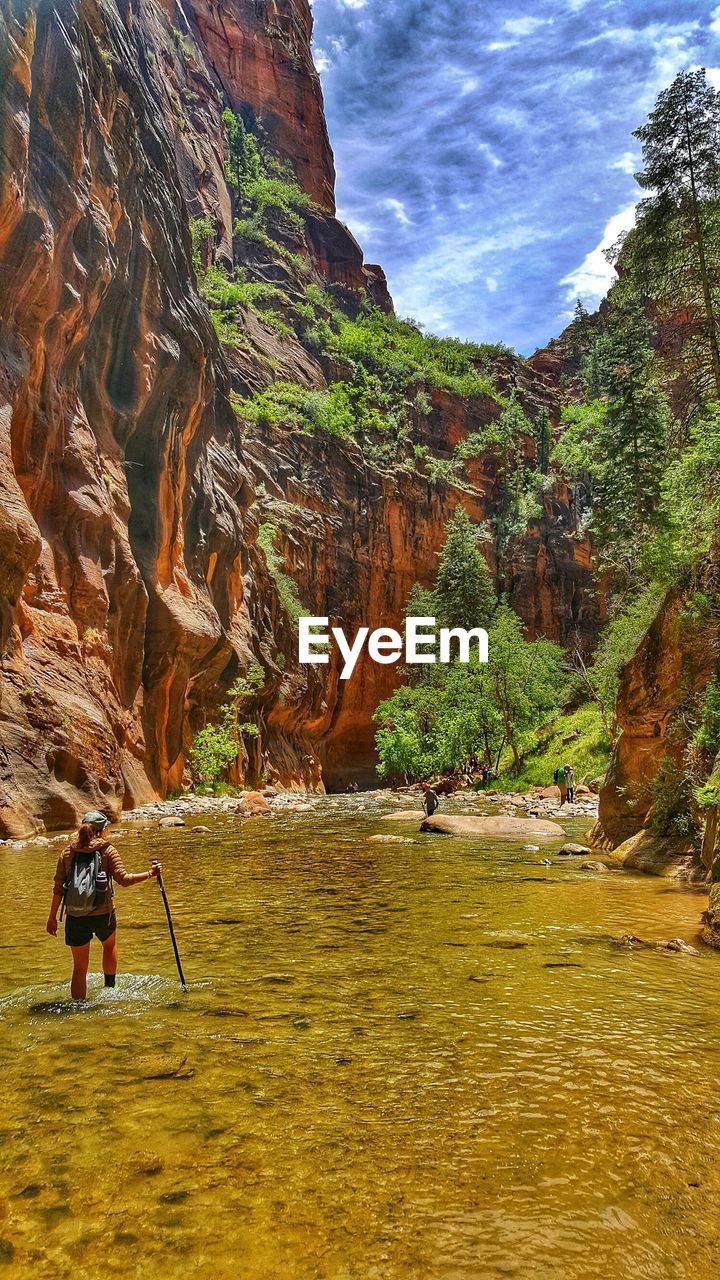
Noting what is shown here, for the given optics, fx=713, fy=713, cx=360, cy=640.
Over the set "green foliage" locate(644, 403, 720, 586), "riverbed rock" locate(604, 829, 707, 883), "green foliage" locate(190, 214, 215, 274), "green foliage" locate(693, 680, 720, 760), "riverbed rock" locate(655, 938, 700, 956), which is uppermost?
"green foliage" locate(190, 214, 215, 274)

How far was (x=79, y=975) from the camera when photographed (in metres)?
5.71

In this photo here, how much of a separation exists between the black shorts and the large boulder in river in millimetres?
12691

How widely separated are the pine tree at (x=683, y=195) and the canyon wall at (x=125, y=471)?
15697mm

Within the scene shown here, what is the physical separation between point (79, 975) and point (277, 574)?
38.8m

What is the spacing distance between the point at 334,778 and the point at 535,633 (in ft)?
64.6

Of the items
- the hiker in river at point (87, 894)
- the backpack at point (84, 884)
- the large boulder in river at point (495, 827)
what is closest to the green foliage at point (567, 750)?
the large boulder in river at point (495, 827)

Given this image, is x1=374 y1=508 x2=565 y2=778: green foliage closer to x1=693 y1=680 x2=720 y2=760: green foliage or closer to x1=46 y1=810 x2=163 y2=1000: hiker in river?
x1=693 y1=680 x2=720 y2=760: green foliage

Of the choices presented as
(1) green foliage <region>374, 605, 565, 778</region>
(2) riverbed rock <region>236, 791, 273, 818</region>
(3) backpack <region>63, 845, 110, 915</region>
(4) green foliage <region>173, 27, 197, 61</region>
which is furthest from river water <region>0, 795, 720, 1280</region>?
(4) green foliage <region>173, 27, 197, 61</region>

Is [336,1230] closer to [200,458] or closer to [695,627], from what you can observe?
[695,627]

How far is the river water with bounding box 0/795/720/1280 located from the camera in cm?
288

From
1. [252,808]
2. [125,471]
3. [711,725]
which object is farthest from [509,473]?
[711,725]

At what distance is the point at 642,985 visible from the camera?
5.99 metres

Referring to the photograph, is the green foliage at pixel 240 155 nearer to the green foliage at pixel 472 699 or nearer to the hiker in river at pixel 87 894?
the green foliage at pixel 472 699

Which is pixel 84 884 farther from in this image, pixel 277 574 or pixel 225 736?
pixel 277 574
